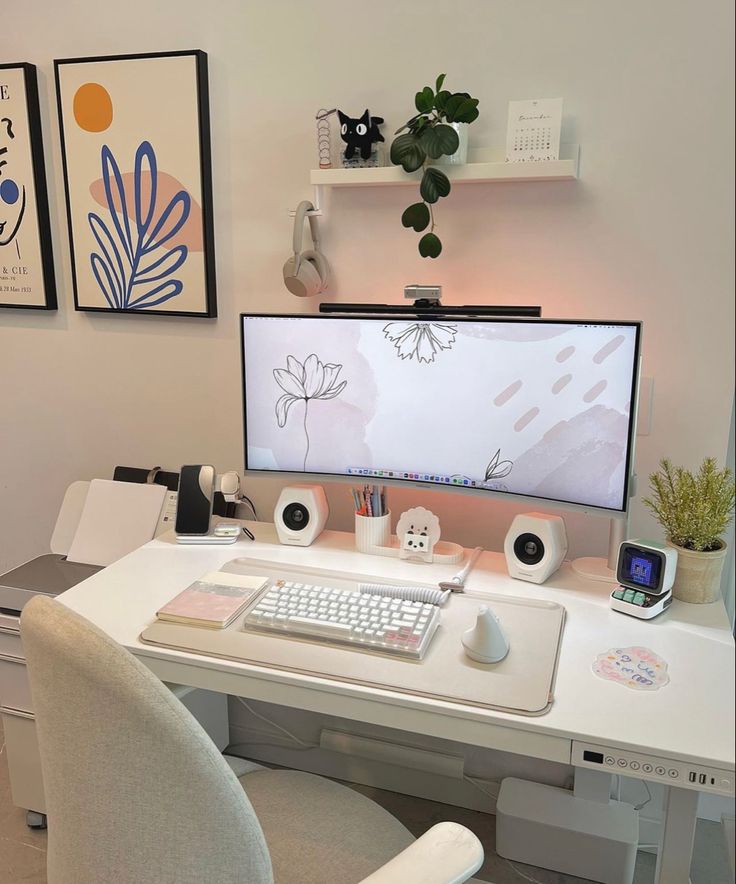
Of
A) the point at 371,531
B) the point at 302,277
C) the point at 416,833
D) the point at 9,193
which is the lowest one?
the point at 416,833

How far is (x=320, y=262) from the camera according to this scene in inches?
72.1

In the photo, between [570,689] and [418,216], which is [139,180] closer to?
[418,216]

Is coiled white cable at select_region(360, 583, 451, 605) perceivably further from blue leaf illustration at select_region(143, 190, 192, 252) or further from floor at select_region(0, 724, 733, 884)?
blue leaf illustration at select_region(143, 190, 192, 252)

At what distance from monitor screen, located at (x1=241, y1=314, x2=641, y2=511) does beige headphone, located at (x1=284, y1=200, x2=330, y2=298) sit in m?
0.15

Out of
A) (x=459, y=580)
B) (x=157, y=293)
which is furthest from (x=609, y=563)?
(x=157, y=293)

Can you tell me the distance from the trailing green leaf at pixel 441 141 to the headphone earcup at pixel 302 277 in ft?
1.26

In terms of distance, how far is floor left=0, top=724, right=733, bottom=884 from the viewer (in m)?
1.74

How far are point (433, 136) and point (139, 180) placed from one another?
803mm

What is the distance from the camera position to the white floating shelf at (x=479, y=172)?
→ 1571mm

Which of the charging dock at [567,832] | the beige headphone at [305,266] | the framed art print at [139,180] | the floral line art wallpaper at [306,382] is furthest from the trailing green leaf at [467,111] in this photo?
the charging dock at [567,832]

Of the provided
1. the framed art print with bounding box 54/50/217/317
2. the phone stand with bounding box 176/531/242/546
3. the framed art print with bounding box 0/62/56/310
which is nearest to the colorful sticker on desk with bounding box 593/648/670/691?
the phone stand with bounding box 176/531/242/546

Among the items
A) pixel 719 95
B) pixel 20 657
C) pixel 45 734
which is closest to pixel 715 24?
pixel 719 95

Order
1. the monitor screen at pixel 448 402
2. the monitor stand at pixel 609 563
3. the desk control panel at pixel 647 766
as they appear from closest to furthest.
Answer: the desk control panel at pixel 647 766
the monitor screen at pixel 448 402
the monitor stand at pixel 609 563

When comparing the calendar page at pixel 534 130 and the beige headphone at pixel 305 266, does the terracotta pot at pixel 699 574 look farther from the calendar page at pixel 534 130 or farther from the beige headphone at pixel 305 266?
the beige headphone at pixel 305 266
